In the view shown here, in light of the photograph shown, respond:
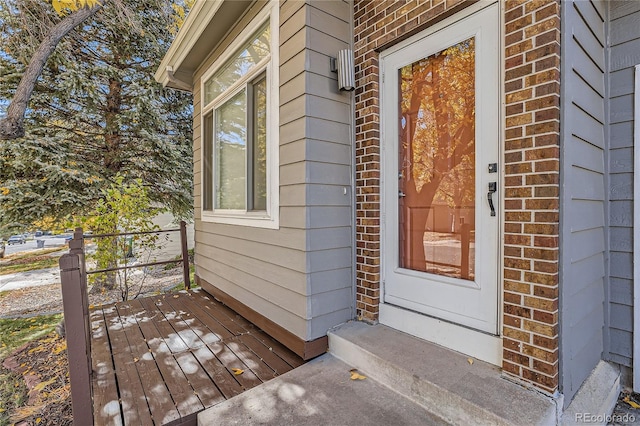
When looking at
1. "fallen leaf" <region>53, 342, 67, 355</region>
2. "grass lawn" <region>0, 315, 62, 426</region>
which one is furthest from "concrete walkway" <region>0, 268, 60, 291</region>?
"fallen leaf" <region>53, 342, 67, 355</region>

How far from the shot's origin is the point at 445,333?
6.93 feet

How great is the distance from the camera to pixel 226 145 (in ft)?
12.6

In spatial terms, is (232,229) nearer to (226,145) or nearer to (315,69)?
(226,145)

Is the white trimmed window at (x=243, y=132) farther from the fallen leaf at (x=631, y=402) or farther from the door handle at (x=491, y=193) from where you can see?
the fallen leaf at (x=631, y=402)

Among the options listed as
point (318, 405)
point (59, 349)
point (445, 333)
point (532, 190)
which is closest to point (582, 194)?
point (532, 190)

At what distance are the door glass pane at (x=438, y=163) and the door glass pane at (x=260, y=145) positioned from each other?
126 centimetres

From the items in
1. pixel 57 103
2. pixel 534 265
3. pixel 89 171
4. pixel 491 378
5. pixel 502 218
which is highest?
pixel 57 103

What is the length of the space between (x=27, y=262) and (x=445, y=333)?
457 inches

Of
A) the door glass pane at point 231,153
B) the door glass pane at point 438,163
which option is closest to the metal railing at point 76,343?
the door glass pane at point 231,153

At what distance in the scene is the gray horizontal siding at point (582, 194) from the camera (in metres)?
1.60

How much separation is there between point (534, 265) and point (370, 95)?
1657 millimetres

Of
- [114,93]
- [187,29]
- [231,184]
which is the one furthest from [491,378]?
[114,93]

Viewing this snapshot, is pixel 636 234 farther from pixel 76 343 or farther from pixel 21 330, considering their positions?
pixel 21 330

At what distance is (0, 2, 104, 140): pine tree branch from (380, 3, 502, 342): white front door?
18.8 feet
